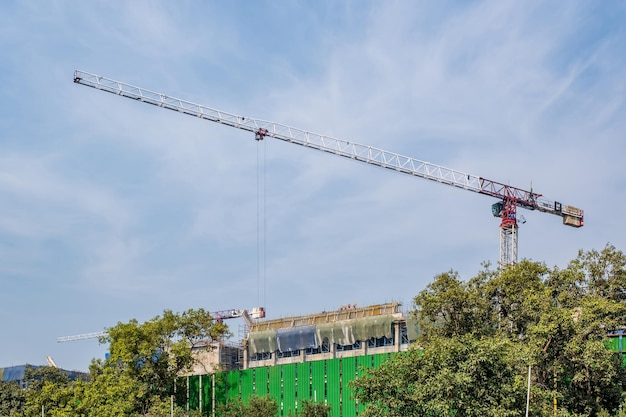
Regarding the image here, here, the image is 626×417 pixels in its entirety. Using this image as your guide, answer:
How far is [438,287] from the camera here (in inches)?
1853

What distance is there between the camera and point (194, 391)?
2606 inches

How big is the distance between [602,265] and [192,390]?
111 feet

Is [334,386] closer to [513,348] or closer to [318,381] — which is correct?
[318,381]

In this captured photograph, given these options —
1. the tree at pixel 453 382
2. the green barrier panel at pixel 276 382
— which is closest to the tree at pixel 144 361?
the green barrier panel at pixel 276 382

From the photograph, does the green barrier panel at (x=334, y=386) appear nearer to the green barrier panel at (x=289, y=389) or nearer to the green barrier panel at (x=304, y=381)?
the green barrier panel at (x=304, y=381)

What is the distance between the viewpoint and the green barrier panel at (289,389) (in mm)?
60812

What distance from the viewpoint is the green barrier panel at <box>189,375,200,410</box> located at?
65750 mm

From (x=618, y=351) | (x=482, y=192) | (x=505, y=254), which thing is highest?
(x=482, y=192)

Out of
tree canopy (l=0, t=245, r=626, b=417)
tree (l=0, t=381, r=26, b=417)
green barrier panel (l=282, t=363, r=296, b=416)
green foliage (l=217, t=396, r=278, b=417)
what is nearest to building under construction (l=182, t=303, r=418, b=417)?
green barrier panel (l=282, t=363, r=296, b=416)

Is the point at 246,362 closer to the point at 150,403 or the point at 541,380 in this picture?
the point at 150,403

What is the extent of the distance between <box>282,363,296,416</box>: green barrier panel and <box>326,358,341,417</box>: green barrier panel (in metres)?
3.52

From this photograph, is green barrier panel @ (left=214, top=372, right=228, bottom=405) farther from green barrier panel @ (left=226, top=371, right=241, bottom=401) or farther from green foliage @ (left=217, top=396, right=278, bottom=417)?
green foliage @ (left=217, top=396, right=278, bottom=417)

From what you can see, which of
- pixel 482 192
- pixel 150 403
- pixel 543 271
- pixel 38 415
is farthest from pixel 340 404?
pixel 482 192

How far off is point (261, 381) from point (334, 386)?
7170 millimetres
